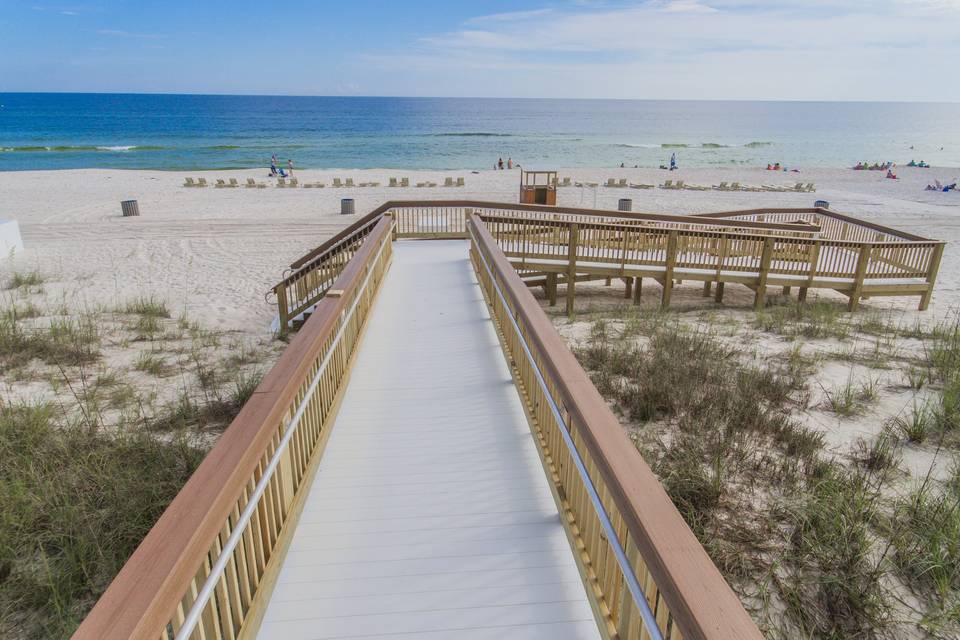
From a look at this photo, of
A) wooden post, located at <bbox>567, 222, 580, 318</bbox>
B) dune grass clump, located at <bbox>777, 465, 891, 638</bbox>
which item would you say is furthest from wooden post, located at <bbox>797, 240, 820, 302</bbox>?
dune grass clump, located at <bbox>777, 465, 891, 638</bbox>

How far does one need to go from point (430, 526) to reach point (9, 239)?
66.3 ft

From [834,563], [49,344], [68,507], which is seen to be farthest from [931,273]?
[49,344]

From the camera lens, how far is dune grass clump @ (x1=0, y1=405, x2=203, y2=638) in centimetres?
416

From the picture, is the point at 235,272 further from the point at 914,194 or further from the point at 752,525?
the point at 914,194

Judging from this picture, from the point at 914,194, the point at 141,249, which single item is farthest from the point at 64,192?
the point at 914,194

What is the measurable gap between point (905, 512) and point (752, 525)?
125cm

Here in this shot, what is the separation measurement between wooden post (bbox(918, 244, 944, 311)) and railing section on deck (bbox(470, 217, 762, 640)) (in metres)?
12.3

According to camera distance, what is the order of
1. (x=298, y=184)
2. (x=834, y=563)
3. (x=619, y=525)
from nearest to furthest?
(x=619, y=525)
(x=834, y=563)
(x=298, y=184)

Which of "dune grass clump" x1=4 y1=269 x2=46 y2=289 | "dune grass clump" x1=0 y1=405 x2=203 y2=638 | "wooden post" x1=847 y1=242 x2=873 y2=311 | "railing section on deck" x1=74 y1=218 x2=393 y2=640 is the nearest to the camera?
"railing section on deck" x1=74 y1=218 x2=393 y2=640

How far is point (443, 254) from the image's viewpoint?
12.2m

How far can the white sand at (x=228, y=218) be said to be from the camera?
1507 centimetres

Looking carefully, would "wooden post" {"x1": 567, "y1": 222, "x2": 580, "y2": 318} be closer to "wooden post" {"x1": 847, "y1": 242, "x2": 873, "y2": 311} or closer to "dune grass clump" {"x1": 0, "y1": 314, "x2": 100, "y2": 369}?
"wooden post" {"x1": 847, "y1": 242, "x2": 873, "y2": 311}

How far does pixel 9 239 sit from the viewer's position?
18016 millimetres

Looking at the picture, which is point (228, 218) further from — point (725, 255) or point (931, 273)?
point (931, 273)
